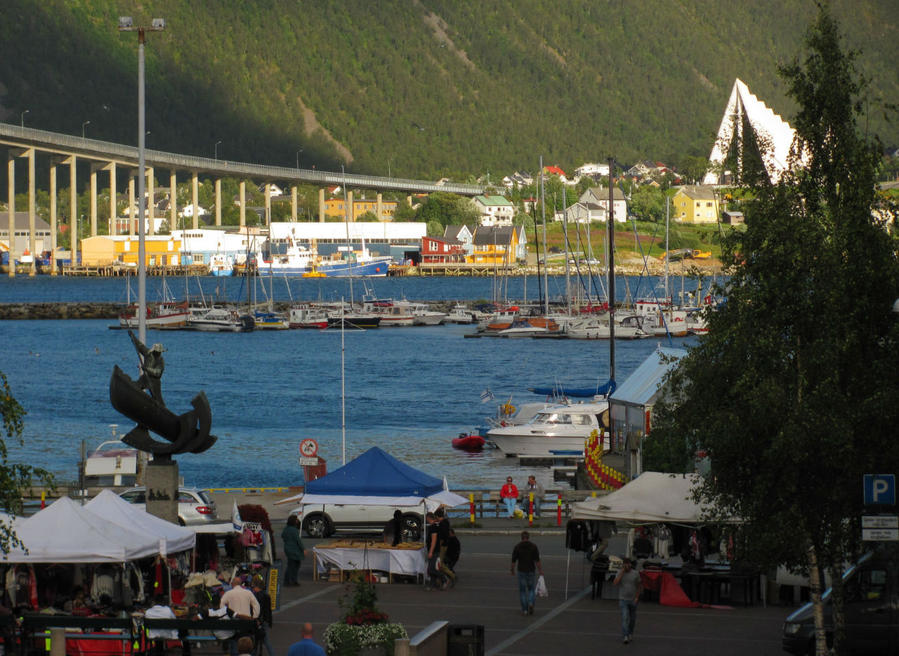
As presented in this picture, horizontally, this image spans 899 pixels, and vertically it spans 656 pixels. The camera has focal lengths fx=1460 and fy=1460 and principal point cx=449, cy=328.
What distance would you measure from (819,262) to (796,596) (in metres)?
6.92

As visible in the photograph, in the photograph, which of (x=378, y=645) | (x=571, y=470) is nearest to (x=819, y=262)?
(x=378, y=645)

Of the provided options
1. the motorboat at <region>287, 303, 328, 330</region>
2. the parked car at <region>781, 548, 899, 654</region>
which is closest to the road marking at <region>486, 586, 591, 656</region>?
the parked car at <region>781, 548, 899, 654</region>

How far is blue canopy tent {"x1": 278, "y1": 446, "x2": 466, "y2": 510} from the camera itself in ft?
67.6

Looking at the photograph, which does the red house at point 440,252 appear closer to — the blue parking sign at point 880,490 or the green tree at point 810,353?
the green tree at point 810,353

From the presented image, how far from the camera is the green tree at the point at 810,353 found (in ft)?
40.2

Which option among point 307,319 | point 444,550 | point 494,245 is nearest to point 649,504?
point 444,550

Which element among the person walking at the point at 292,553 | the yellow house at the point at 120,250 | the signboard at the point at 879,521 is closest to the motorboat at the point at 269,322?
the yellow house at the point at 120,250

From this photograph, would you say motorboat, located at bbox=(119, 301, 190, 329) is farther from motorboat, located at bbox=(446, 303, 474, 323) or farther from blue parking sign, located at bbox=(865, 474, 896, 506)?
blue parking sign, located at bbox=(865, 474, 896, 506)

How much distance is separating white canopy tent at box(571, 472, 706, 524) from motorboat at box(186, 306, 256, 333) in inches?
3378

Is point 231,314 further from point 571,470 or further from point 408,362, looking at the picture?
point 571,470

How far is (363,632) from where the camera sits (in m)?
12.5

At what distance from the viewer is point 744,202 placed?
13.5 metres

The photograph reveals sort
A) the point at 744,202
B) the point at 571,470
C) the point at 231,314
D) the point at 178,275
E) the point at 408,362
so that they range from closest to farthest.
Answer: the point at 744,202, the point at 571,470, the point at 408,362, the point at 231,314, the point at 178,275

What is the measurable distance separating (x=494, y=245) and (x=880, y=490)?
16906cm
